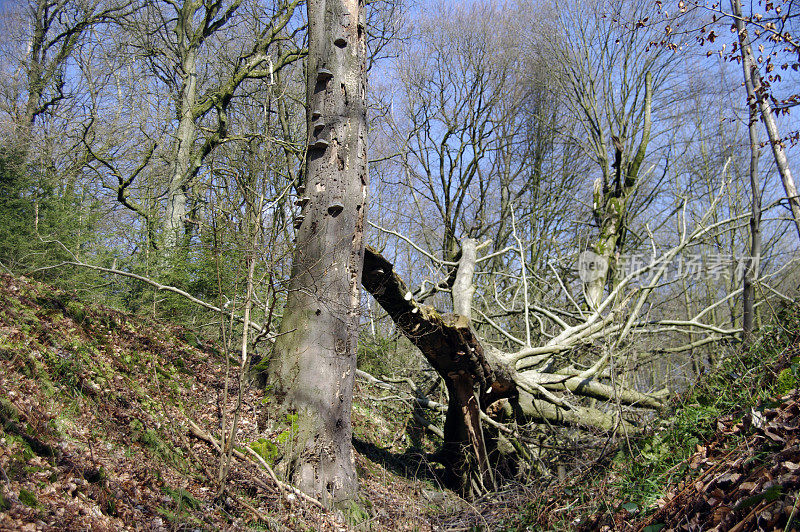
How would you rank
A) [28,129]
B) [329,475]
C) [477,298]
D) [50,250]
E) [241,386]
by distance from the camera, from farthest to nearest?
[28,129], [477,298], [50,250], [329,475], [241,386]

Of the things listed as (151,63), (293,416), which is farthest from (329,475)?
(151,63)

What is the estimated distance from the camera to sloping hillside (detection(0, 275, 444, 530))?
2932 millimetres

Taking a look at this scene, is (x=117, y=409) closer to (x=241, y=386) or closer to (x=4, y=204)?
(x=241, y=386)

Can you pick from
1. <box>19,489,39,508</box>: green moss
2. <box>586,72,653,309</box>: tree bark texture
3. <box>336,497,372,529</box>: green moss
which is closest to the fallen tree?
<box>336,497,372,529</box>: green moss

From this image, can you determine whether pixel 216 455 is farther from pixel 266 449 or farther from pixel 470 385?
pixel 470 385

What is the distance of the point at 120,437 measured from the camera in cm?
381

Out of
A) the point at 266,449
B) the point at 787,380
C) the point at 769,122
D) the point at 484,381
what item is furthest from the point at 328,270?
the point at 769,122

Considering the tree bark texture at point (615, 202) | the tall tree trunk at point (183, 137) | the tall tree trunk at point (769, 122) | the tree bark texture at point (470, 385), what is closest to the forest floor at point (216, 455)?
the tree bark texture at point (470, 385)

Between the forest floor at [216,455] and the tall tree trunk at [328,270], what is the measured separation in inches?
12.6

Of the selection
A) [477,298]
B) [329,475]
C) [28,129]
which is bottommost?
[329,475]

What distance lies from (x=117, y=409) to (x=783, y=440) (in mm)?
4478

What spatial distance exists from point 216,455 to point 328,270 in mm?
1860

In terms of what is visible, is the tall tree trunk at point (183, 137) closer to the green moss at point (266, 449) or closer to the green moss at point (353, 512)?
the green moss at point (266, 449)

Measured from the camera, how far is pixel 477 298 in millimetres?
10859
